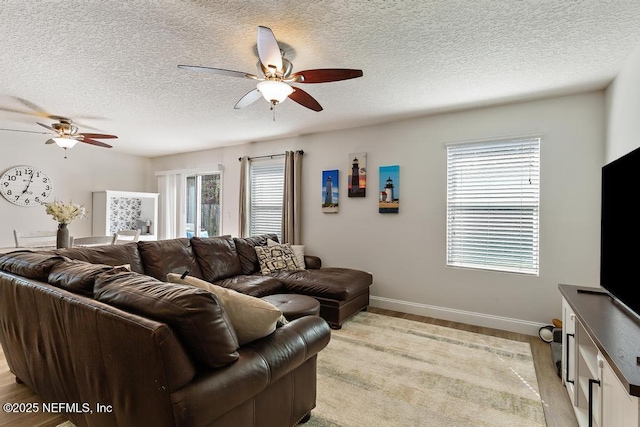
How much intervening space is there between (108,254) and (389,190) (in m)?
3.23

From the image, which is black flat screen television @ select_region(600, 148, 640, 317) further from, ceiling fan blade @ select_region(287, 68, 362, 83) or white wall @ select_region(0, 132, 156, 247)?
white wall @ select_region(0, 132, 156, 247)

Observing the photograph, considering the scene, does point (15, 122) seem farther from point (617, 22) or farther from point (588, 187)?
point (588, 187)

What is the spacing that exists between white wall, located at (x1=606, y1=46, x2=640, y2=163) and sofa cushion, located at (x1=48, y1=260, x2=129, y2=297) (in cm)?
349

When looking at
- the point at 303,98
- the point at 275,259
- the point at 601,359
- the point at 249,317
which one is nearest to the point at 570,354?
the point at 601,359

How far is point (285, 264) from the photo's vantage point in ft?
13.3

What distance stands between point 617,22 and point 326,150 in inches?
127

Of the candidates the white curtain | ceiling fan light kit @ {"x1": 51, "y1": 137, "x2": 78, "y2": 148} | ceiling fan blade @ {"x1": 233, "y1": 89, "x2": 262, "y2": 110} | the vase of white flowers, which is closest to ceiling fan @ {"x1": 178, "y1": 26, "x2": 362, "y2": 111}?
ceiling fan blade @ {"x1": 233, "y1": 89, "x2": 262, "y2": 110}

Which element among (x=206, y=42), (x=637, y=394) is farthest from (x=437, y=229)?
(x=206, y=42)

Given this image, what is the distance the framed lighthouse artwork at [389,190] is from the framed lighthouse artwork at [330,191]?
26.6 inches

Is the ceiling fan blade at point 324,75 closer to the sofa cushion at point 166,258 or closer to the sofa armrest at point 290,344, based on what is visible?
the sofa armrest at point 290,344

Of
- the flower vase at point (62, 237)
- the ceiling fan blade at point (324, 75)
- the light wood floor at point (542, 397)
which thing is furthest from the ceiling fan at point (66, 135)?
the ceiling fan blade at point (324, 75)

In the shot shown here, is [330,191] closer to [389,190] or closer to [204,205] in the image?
[389,190]

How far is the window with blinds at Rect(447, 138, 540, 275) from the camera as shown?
3.27 meters

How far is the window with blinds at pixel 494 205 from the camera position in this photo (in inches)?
129
